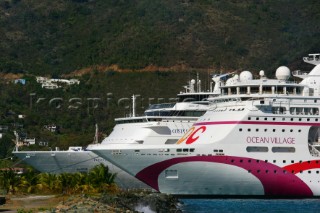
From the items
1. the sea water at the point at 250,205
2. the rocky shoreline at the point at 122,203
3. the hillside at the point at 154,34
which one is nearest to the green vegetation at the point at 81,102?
the hillside at the point at 154,34

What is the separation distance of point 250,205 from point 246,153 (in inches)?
161

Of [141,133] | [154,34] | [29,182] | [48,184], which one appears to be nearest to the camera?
[48,184]

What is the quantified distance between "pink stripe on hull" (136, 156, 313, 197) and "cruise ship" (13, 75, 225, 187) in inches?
300

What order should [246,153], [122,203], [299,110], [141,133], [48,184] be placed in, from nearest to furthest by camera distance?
[122,203], [48,184], [246,153], [299,110], [141,133]

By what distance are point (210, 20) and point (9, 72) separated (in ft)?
99.7

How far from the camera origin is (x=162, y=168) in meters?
71.0

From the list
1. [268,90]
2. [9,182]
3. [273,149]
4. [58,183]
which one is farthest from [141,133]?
[9,182]

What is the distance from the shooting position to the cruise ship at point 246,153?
69.9 metres

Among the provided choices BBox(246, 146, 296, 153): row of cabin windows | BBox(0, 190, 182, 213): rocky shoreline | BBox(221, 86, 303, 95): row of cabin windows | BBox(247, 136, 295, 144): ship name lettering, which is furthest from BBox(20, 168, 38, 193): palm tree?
BBox(221, 86, 303, 95): row of cabin windows

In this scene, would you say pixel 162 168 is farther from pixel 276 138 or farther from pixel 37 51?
pixel 37 51

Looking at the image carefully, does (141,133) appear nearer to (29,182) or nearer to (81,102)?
(29,182)

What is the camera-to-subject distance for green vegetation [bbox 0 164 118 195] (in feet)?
218

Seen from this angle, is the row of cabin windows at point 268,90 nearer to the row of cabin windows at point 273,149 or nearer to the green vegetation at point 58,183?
the row of cabin windows at point 273,149

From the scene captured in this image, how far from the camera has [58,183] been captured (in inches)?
2623
